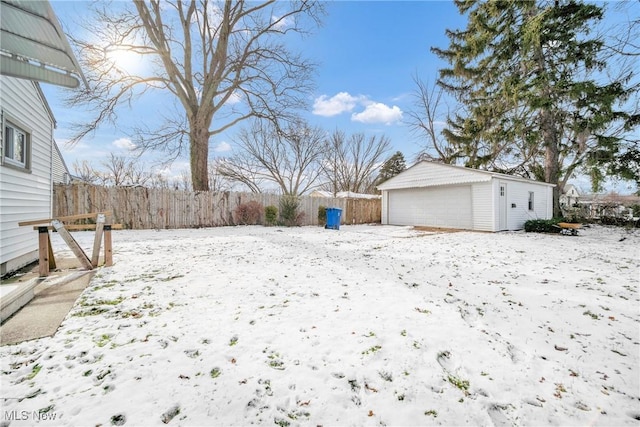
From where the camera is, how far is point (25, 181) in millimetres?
4539

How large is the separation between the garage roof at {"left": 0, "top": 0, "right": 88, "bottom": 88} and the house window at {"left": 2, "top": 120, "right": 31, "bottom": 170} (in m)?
1.92

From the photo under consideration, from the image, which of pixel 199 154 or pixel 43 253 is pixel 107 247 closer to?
pixel 43 253

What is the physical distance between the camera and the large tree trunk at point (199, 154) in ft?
40.3

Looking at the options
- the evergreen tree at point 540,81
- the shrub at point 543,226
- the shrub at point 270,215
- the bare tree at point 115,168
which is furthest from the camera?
the bare tree at point 115,168

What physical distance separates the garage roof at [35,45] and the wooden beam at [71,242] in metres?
2.14

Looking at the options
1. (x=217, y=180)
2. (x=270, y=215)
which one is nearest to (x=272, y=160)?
(x=217, y=180)

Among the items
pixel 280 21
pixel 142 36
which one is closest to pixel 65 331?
pixel 142 36

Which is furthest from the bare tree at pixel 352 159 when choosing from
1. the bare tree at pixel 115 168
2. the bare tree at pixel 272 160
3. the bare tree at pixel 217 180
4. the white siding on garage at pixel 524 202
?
the bare tree at pixel 115 168

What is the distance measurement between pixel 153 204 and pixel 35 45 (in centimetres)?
869

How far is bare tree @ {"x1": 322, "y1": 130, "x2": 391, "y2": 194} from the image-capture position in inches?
1107

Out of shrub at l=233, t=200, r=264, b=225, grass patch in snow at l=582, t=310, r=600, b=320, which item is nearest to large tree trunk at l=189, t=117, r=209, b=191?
shrub at l=233, t=200, r=264, b=225

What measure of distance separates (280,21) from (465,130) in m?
12.0

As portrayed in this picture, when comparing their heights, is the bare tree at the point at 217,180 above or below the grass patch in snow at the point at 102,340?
above

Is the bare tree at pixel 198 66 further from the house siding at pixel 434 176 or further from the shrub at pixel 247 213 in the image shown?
the house siding at pixel 434 176
